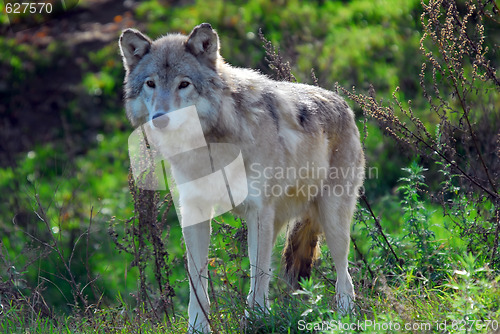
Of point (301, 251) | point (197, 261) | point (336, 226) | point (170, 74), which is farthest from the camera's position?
point (301, 251)

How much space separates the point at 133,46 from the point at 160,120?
0.76 m

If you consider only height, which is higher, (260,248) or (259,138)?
(259,138)

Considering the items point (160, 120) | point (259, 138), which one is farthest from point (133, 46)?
point (259, 138)

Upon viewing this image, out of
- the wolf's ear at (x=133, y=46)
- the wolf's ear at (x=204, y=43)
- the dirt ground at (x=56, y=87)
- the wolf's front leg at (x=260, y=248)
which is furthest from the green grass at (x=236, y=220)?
the wolf's ear at (x=204, y=43)

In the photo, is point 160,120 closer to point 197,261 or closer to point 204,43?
point 204,43

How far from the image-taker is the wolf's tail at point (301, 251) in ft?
16.7

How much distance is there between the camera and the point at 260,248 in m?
4.30

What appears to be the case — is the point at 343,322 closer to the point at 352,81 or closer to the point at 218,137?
the point at 218,137

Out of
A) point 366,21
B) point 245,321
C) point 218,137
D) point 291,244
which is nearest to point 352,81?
point 366,21

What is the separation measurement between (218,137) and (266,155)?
361 millimetres

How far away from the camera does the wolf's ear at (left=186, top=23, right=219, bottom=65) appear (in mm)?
4219

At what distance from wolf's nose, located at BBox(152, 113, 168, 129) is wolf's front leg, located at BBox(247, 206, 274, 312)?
916 millimetres

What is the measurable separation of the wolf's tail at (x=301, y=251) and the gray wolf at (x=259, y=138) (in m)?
0.01

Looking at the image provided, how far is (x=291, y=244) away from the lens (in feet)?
16.6
